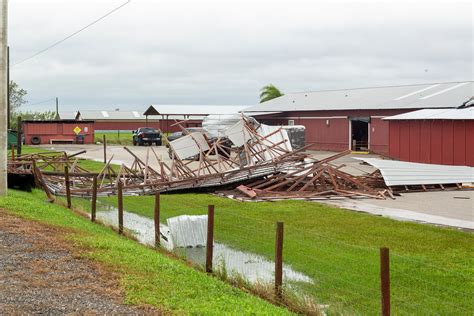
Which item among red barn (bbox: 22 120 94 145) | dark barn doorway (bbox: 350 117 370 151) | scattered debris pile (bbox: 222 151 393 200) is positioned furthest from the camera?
red barn (bbox: 22 120 94 145)

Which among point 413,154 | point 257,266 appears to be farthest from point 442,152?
point 257,266

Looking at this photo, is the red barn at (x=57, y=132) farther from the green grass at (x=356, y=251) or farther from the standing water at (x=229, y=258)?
the standing water at (x=229, y=258)

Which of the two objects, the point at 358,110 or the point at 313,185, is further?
the point at 358,110

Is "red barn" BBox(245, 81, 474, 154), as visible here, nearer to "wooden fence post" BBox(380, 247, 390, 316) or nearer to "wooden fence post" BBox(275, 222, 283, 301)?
"wooden fence post" BBox(275, 222, 283, 301)

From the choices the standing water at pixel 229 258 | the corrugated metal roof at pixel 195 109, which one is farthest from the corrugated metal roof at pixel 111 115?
the standing water at pixel 229 258

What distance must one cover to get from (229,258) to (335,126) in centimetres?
4158

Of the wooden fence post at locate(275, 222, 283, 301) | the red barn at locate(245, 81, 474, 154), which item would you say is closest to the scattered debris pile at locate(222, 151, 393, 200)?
the wooden fence post at locate(275, 222, 283, 301)

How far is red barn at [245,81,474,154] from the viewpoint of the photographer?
4753 centimetres

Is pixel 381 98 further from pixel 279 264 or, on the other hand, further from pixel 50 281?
pixel 50 281

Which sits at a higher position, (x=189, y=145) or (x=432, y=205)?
(x=189, y=145)

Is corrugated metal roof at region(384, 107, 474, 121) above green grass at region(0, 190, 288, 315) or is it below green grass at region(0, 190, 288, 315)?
above

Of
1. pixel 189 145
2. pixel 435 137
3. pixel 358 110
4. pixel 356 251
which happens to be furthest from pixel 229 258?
pixel 358 110

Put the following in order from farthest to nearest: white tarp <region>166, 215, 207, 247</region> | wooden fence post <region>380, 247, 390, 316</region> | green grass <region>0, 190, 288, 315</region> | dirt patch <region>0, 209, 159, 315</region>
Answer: white tarp <region>166, 215, 207, 247</region> → green grass <region>0, 190, 288, 315</region> → dirt patch <region>0, 209, 159, 315</region> → wooden fence post <region>380, 247, 390, 316</region>

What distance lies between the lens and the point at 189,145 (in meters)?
28.2
